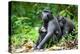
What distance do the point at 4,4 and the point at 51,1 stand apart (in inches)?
19.4

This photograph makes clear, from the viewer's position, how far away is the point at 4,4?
1.61 metres

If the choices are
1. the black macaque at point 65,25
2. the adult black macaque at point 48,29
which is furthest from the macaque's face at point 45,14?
the black macaque at point 65,25

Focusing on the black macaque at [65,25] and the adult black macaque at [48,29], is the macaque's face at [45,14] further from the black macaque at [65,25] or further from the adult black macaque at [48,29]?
the black macaque at [65,25]

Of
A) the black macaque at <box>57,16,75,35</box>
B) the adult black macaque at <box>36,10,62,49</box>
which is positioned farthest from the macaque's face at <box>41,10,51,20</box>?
the black macaque at <box>57,16,75,35</box>

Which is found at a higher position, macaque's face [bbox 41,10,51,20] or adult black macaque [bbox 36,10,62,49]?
macaque's face [bbox 41,10,51,20]

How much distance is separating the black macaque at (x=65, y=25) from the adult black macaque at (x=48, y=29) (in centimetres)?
4

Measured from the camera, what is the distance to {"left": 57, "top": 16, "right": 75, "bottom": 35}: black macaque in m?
1.77

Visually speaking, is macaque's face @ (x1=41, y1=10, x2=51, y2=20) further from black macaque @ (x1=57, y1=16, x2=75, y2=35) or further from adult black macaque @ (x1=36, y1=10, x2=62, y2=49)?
black macaque @ (x1=57, y1=16, x2=75, y2=35)

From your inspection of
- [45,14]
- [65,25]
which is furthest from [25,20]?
[65,25]

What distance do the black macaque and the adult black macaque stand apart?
0.04 metres

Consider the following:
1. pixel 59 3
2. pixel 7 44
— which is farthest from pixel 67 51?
pixel 7 44

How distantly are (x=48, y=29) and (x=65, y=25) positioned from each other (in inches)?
8.0

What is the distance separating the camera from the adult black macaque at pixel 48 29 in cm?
171

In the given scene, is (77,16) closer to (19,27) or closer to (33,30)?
(33,30)
